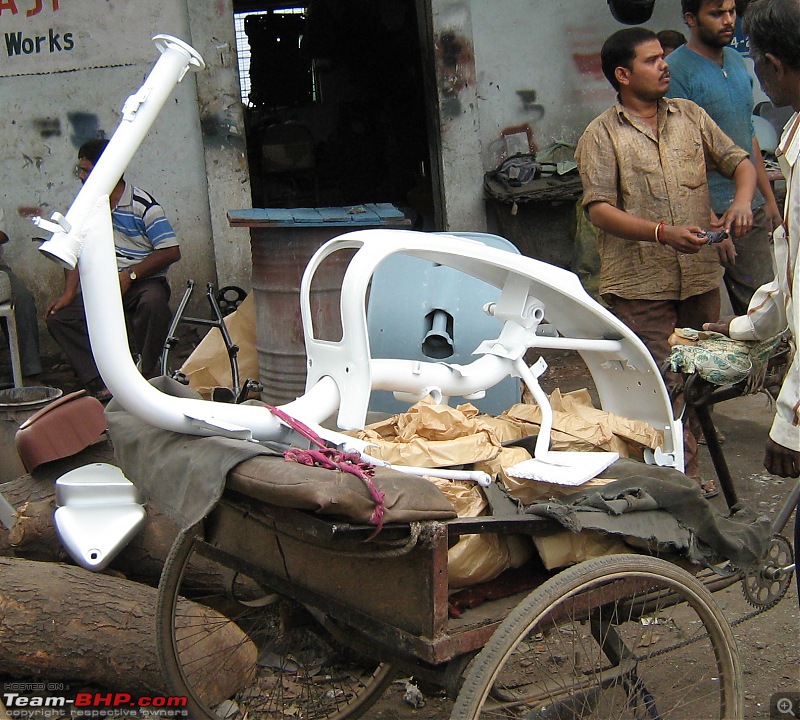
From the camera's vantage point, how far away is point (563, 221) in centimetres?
643

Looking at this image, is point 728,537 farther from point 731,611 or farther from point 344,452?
point 731,611

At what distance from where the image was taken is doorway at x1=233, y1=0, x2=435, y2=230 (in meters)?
9.90

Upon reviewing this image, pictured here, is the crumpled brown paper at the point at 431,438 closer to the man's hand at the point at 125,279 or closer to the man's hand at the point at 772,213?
the man's hand at the point at 772,213

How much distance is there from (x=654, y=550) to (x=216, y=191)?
486cm

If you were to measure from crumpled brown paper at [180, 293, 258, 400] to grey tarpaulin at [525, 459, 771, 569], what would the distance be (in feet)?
9.76

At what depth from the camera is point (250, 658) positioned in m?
2.74

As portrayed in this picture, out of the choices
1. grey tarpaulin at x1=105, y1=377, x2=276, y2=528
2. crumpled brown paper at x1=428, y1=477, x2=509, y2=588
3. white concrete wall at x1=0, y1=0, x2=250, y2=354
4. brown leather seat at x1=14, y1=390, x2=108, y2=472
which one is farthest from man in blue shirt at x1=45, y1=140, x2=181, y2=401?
crumpled brown paper at x1=428, y1=477, x2=509, y2=588

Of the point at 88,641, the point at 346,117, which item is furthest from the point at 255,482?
Result: the point at 346,117

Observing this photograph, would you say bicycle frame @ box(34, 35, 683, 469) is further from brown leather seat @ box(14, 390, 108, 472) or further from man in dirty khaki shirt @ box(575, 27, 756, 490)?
brown leather seat @ box(14, 390, 108, 472)

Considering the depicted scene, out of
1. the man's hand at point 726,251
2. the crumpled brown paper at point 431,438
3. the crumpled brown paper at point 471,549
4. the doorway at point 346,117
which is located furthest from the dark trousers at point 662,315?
the doorway at point 346,117

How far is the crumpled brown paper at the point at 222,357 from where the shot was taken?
15.7 feet

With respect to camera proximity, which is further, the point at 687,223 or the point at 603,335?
the point at 687,223

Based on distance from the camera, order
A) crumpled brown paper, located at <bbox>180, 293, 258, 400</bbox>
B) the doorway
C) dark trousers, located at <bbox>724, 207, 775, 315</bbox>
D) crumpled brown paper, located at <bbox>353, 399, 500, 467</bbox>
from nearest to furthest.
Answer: crumpled brown paper, located at <bbox>353, 399, 500, 467</bbox> < dark trousers, located at <bbox>724, 207, 775, 315</bbox> < crumpled brown paper, located at <bbox>180, 293, 258, 400</bbox> < the doorway

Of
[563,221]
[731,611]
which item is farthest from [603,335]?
[563,221]
